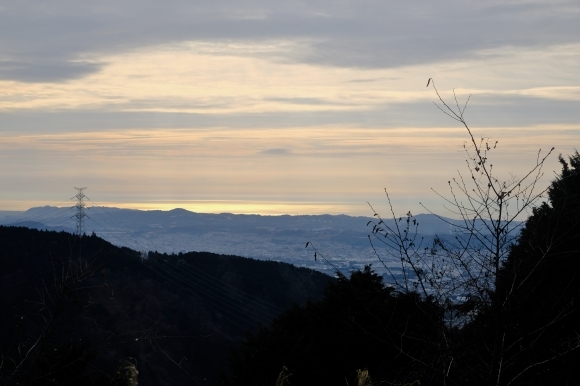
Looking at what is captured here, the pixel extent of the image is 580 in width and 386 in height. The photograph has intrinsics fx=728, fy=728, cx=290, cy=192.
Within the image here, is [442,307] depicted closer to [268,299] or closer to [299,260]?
[268,299]

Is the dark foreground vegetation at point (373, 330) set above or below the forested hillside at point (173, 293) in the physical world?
above

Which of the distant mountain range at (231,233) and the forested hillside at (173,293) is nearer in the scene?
the forested hillside at (173,293)

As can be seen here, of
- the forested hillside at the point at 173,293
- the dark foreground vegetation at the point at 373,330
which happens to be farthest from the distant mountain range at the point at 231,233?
the dark foreground vegetation at the point at 373,330

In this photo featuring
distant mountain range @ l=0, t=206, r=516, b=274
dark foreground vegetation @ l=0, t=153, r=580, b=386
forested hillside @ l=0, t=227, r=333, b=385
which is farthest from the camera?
distant mountain range @ l=0, t=206, r=516, b=274

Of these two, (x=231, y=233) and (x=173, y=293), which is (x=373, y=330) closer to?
(x=173, y=293)

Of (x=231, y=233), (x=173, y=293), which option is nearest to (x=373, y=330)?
(x=173, y=293)

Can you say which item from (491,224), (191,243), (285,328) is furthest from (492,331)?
(191,243)

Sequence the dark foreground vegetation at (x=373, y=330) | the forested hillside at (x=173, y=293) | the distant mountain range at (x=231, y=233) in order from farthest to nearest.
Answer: the distant mountain range at (x=231, y=233) < the forested hillside at (x=173, y=293) < the dark foreground vegetation at (x=373, y=330)

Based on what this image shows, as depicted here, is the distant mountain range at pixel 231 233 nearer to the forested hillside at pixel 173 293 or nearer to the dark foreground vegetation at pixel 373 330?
the forested hillside at pixel 173 293

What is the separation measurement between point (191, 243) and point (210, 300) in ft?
281

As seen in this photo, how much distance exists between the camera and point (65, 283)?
580 cm

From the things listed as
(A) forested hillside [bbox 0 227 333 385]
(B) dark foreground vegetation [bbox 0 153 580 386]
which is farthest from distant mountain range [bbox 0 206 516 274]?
(B) dark foreground vegetation [bbox 0 153 580 386]

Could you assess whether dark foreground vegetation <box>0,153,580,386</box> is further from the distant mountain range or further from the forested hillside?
the distant mountain range

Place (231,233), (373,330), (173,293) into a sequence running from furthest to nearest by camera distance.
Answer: (231,233) < (173,293) < (373,330)
